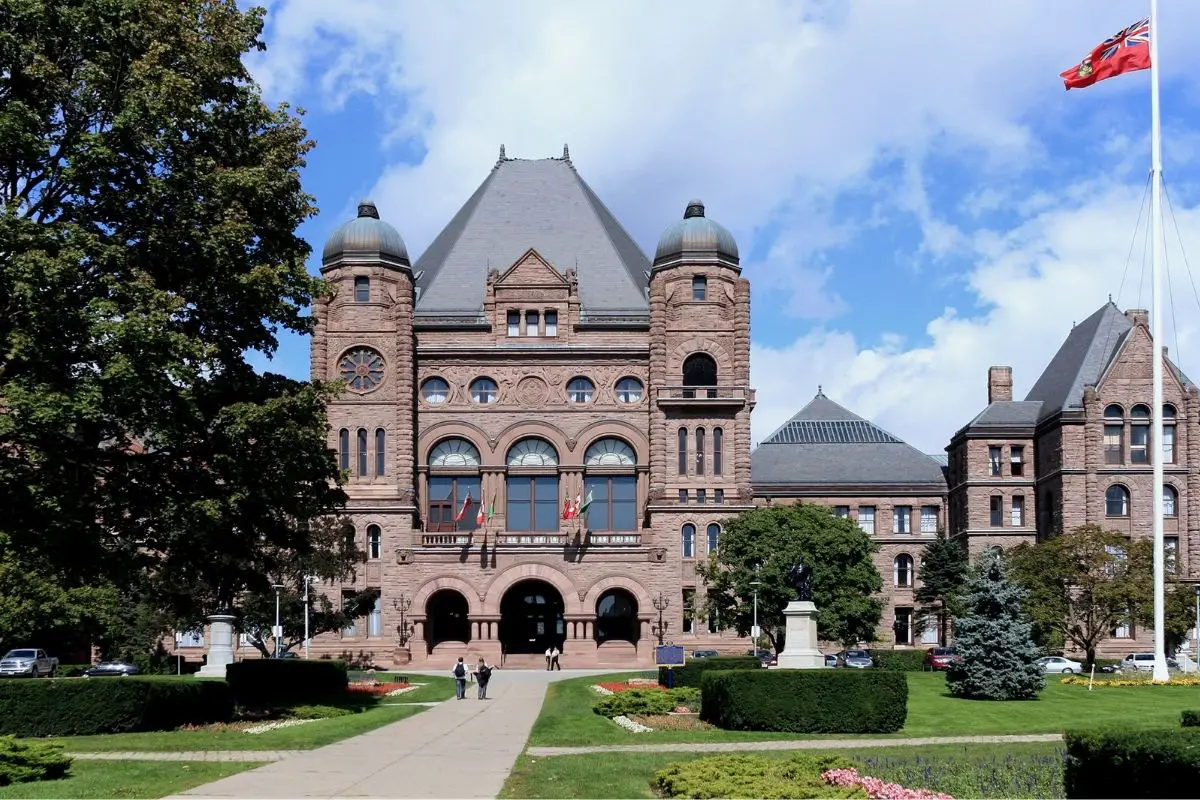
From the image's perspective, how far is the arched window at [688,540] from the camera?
248 ft

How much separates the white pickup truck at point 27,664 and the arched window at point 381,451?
19550 millimetres

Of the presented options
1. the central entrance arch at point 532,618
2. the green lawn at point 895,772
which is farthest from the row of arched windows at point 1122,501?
the green lawn at point 895,772

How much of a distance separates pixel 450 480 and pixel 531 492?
466 centimetres

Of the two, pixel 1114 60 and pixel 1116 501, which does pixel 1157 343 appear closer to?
pixel 1114 60

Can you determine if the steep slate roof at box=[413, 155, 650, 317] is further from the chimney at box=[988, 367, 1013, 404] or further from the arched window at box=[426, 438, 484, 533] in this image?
the chimney at box=[988, 367, 1013, 404]

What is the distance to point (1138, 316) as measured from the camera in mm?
79500

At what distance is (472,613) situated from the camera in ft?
235

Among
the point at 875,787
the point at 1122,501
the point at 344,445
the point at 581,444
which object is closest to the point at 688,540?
the point at 581,444

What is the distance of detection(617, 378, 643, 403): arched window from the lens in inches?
3088

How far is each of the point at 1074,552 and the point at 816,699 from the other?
35.3 meters

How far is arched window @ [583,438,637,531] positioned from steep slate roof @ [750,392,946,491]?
1185cm

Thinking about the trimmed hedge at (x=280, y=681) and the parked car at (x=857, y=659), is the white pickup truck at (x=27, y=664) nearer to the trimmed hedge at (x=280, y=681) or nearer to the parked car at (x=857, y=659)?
the trimmed hedge at (x=280, y=681)

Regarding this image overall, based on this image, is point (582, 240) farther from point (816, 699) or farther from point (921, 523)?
point (816, 699)

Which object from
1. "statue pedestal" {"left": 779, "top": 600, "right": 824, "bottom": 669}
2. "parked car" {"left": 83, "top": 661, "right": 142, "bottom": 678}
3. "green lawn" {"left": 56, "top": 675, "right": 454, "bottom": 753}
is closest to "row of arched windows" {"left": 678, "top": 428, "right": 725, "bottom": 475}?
"parked car" {"left": 83, "top": 661, "right": 142, "bottom": 678}
